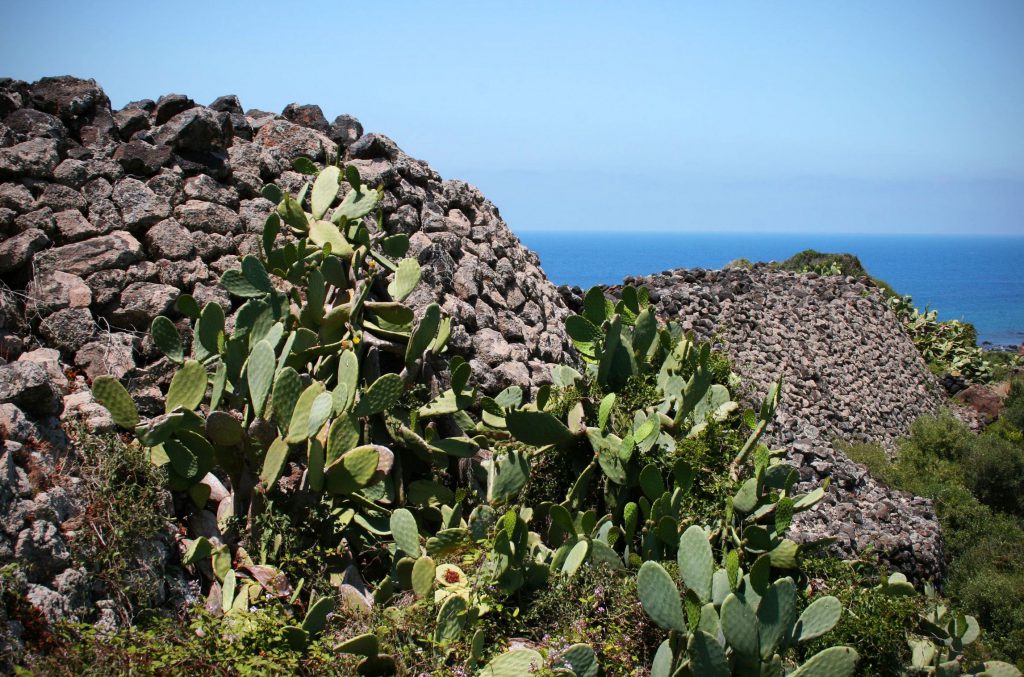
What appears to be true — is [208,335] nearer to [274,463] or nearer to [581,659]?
[274,463]

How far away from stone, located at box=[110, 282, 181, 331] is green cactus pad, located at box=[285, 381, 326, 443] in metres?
1.24

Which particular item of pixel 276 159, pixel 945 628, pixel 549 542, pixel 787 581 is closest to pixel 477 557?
pixel 549 542

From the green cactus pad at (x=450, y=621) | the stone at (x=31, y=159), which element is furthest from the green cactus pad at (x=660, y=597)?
the stone at (x=31, y=159)

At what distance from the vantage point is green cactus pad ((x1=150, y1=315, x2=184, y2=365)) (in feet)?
14.3

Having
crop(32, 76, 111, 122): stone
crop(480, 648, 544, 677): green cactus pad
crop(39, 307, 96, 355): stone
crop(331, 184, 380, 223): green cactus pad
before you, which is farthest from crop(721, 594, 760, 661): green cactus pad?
crop(32, 76, 111, 122): stone

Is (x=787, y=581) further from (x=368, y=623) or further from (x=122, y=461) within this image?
(x=122, y=461)

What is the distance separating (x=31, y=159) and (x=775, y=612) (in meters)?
4.57

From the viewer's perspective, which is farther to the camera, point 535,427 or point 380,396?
point 535,427

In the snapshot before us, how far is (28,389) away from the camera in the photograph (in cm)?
381

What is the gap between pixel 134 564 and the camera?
147 inches

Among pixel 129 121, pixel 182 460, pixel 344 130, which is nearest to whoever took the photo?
pixel 182 460

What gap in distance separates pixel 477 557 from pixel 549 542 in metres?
0.57

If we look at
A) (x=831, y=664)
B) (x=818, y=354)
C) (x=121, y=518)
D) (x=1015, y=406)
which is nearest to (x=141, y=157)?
(x=121, y=518)

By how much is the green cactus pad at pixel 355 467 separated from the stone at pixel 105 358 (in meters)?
1.28
